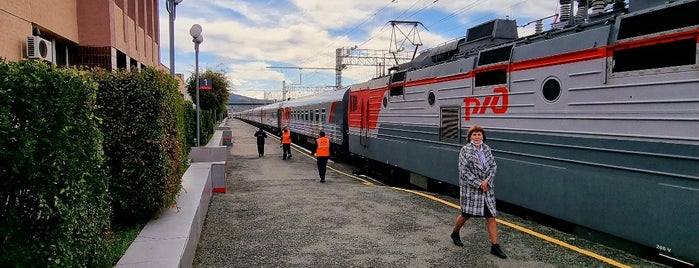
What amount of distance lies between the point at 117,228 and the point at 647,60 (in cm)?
638

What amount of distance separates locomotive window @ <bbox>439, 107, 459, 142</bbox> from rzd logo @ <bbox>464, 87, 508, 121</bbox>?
343 millimetres

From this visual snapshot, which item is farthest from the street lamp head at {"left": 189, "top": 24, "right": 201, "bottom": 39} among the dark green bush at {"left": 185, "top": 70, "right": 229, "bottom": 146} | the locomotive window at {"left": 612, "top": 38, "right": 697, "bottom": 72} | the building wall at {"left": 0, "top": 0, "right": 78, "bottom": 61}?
the dark green bush at {"left": 185, "top": 70, "right": 229, "bottom": 146}

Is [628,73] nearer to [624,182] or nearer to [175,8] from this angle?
[624,182]

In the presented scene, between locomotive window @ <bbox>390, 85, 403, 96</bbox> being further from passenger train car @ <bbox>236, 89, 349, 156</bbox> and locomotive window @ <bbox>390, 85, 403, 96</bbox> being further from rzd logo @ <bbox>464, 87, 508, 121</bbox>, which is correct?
passenger train car @ <bbox>236, 89, 349, 156</bbox>

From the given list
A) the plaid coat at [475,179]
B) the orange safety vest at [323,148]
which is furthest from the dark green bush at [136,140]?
the orange safety vest at [323,148]

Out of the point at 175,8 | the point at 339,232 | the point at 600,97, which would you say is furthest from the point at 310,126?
the point at 600,97

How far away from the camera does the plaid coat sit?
5.41 meters

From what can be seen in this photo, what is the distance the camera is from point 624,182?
520cm

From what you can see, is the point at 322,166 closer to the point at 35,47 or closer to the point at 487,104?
the point at 487,104

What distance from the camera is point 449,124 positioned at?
8.98 m

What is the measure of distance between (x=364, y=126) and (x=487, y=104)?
23.0 feet

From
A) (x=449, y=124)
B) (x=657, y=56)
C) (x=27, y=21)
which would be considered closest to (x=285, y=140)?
(x=27, y=21)

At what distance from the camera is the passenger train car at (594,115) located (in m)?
4.67

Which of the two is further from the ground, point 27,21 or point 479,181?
point 27,21
